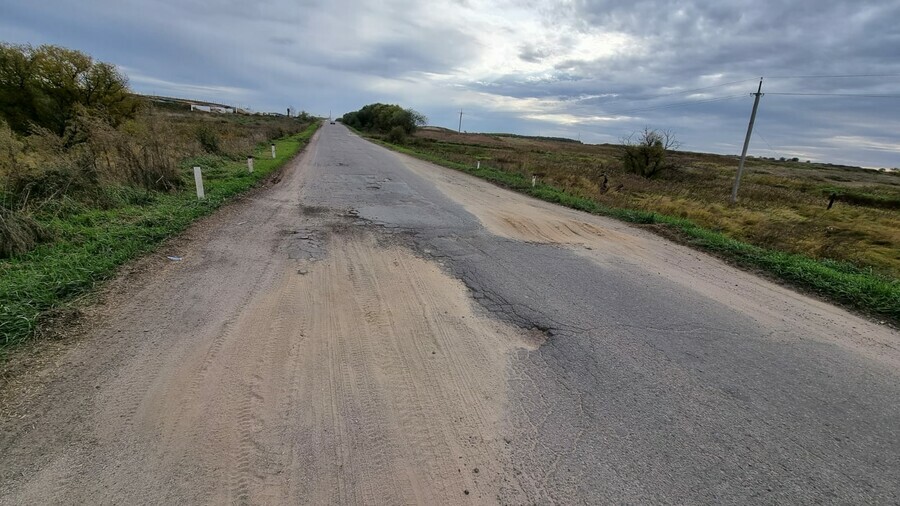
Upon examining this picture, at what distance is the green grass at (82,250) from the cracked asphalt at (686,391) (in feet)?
13.5

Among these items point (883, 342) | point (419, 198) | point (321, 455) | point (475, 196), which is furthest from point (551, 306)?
point (475, 196)

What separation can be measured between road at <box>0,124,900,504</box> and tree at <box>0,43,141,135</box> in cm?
1710

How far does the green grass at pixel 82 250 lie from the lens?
11.9ft

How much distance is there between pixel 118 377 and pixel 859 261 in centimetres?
1219

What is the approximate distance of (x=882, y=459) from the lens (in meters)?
2.55

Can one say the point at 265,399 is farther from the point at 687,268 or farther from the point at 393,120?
the point at 393,120

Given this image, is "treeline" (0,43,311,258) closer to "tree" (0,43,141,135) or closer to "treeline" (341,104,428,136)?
"tree" (0,43,141,135)

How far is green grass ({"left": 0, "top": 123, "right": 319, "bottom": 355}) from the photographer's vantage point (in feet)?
11.9

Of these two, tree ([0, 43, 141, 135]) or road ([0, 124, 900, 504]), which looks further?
tree ([0, 43, 141, 135])

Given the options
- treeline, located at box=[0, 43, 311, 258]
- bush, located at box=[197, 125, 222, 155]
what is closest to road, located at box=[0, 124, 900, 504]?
treeline, located at box=[0, 43, 311, 258]

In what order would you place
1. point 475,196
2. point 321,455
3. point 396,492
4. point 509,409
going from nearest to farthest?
point 396,492
point 321,455
point 509,409
point 475,196

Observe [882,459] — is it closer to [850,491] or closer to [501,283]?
[850,491]

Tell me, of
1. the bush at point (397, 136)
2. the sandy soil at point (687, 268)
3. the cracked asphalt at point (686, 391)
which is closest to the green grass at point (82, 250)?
the cracked asphalt at point (686, 391)

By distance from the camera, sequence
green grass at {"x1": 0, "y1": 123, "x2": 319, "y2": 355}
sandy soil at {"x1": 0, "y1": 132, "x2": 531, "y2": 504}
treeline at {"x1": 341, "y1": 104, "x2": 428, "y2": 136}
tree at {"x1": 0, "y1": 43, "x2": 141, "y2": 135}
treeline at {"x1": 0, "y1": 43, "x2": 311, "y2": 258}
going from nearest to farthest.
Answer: sandy soil at {"x1": 0, "y1": 132, "x2": 531, "y2": 504}
green grass at {"x1": 0, "y1": 123, "x2": 319, "y2": 355}
treeline at {"x1": 0, "y1": 43, "x2": 311, "y2": 258}
tree at {"x1": 0, "y1": 43, "x2": 141, "y2": 135}
treeline at {"x1": 341, "y1": 104, "x2": 428, "y2": 136}
